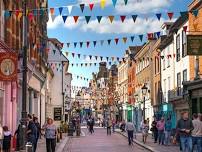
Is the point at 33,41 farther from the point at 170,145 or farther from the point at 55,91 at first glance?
the point at 55,91

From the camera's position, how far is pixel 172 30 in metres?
41.4

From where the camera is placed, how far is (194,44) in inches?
1010

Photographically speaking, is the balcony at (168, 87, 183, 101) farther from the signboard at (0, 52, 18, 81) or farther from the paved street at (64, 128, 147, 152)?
the signboard at (0, 52, 18, 81)

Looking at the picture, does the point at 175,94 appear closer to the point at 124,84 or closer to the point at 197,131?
the point at 197,131

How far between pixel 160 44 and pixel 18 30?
1940 cm

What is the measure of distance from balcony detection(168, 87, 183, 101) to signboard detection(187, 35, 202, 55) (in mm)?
13876

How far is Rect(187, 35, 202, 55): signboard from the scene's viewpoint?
83.6 feet

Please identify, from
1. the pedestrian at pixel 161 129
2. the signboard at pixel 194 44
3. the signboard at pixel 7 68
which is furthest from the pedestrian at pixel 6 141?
the pedestrian at pixel 161 129

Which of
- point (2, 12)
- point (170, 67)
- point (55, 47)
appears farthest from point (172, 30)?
point (55, 47)

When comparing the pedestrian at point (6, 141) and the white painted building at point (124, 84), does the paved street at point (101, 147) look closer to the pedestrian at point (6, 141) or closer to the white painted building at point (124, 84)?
the pedestrian at point (6, 141)

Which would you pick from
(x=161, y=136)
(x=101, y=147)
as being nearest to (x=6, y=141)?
(x=101, y=147)

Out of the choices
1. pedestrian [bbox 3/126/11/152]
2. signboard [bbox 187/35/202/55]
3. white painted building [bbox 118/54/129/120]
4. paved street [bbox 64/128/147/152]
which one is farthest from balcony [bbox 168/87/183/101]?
white painted building [bbox 118/54/129/120]

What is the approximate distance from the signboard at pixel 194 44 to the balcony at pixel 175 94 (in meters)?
13.9

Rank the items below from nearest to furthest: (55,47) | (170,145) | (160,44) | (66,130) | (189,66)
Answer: (170,145), (189,66), (160,44), (66,130), (55,47)
